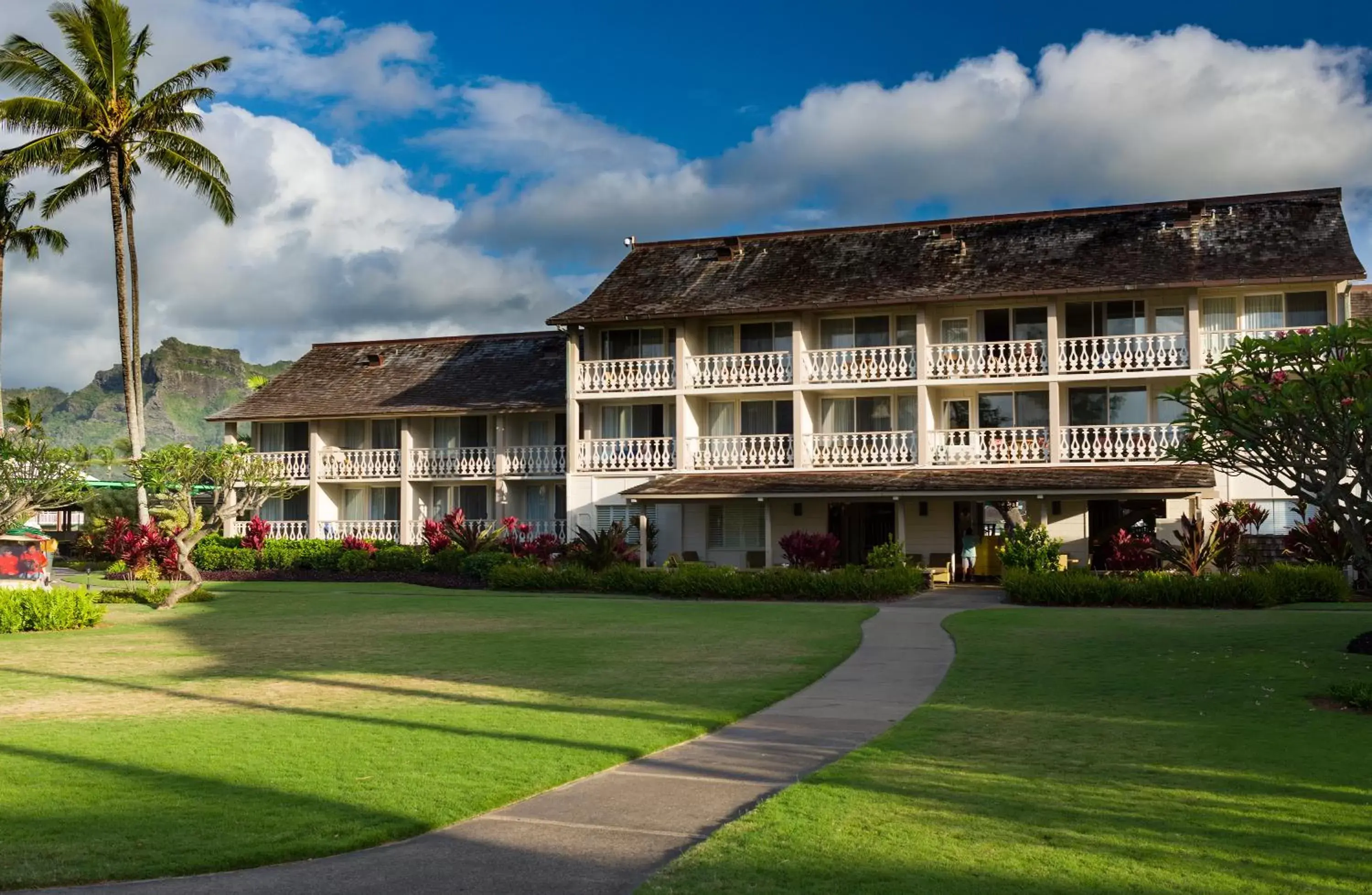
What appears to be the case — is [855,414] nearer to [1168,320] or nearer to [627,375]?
[627,375]

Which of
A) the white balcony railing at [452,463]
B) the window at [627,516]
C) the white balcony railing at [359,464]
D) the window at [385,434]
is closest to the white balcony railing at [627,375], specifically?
the window at [627,516]

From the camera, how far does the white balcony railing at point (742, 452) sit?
1452 inches

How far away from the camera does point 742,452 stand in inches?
1465

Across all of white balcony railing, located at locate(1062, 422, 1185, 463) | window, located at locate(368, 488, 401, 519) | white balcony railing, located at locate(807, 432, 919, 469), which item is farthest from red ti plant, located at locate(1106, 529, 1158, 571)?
window, located at locate(368, 488, 401, 519)

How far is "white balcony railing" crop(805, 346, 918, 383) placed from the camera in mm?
35812

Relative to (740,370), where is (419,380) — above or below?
above

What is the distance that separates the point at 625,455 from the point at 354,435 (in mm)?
11101

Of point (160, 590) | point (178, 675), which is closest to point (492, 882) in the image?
point (178, 675)

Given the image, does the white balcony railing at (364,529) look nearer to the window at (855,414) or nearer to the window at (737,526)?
the window at (737,526)

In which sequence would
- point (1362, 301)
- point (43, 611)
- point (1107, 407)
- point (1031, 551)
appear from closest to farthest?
point (43, 611)
point (1031, 551)
point (1107, 407)
point (1362, 301)

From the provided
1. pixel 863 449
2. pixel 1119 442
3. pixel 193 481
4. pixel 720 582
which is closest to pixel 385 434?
pixel 193 481

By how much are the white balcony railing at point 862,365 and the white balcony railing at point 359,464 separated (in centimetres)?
1475

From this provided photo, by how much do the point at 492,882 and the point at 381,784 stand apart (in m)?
2.77

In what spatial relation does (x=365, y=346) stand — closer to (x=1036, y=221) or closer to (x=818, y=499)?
(x=818, y=499)
